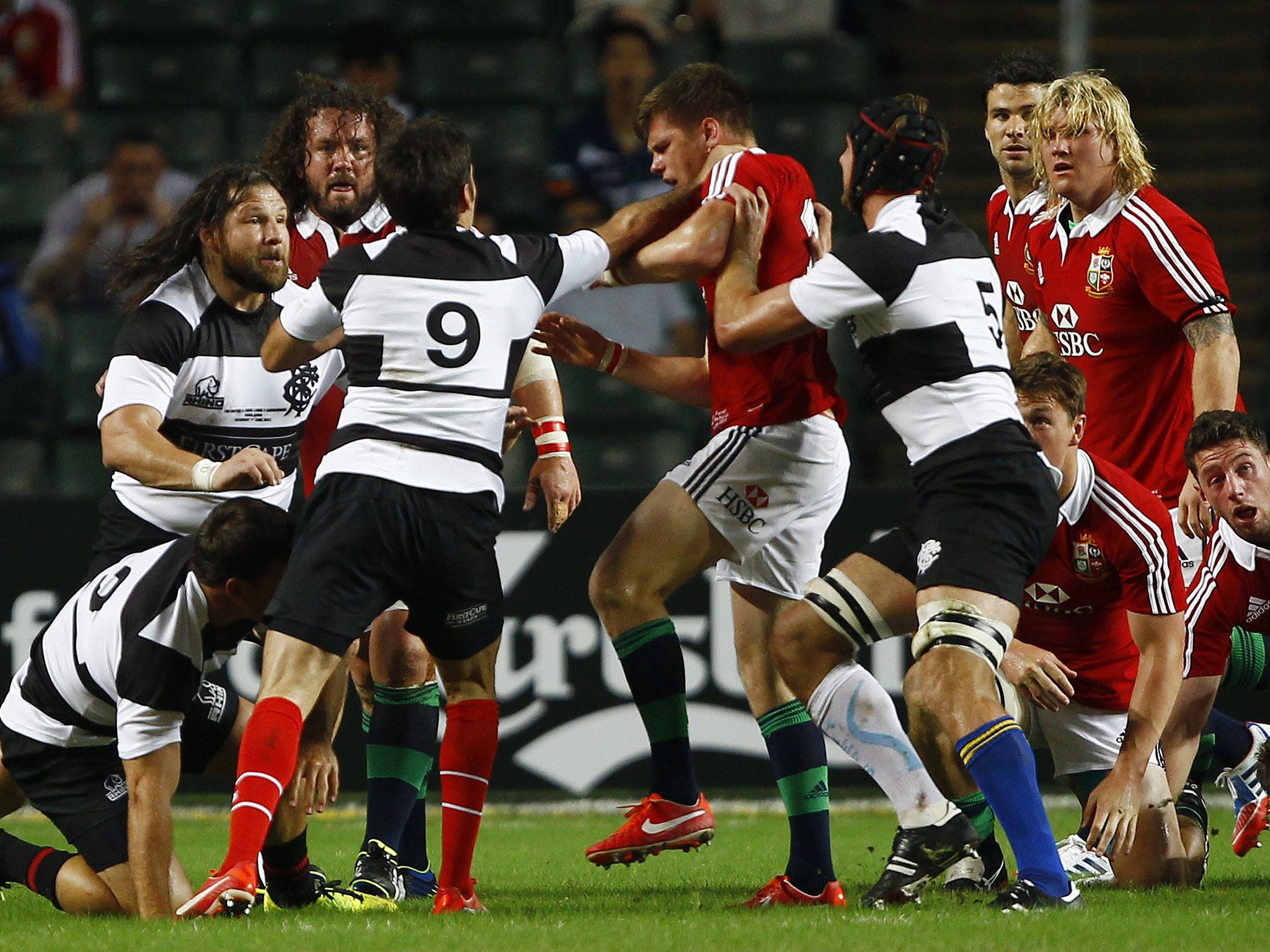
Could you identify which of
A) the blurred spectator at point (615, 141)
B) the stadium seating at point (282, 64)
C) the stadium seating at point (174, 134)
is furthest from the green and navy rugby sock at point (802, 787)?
the stadium seating at point (282, 64)

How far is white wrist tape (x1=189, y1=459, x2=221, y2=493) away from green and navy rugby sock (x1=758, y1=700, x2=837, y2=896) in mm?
1677

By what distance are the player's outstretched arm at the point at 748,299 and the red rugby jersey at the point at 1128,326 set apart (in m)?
1.35

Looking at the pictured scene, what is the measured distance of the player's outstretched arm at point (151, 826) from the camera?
165 inches

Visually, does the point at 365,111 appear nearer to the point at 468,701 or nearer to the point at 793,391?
the point at 793,391

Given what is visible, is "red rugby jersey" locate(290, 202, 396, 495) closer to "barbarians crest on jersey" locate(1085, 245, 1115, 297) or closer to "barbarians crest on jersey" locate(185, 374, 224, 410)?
"barbarians crest on jersey" locate(185, 374, 224, 410)

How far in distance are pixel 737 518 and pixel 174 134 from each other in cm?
608

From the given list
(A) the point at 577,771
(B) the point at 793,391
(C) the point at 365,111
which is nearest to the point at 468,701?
(B) the point at 793,391

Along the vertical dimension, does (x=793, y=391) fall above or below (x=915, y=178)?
below

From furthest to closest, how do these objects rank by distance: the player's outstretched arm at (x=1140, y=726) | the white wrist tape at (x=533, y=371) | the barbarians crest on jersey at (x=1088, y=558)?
the white wrist tape at (x=533, y=371) → the barbarians crest on jersey at (x=1088, y=558) → the player's outstretched arm at (x=1140, y=726)

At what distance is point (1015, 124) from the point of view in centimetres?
611

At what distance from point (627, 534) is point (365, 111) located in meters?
1.89

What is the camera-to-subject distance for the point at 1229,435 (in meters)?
5.10

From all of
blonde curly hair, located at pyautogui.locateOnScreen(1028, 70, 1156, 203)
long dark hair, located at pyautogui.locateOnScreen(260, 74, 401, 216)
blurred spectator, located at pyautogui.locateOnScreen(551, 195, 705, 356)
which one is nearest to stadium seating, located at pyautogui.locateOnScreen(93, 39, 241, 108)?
blurred spectator, located at pyautogui.locateOnScreen(551, 195, 705, 356)

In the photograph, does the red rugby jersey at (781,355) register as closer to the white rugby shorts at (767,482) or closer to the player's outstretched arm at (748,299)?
the white rugby shorts at (767,482)
